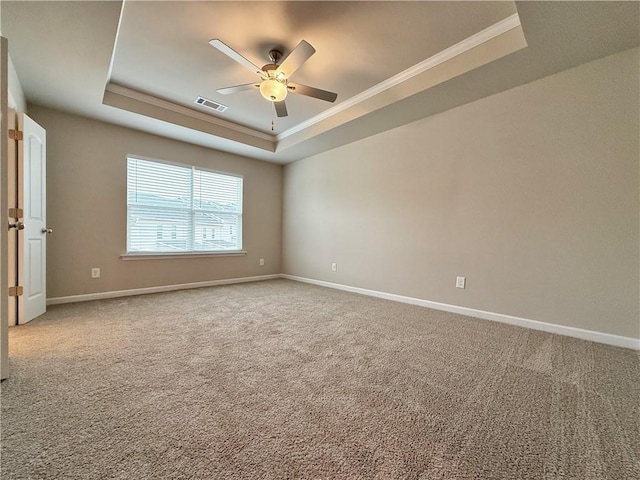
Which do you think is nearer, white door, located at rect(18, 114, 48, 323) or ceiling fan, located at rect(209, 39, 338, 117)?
ceiling fan, located at rect(209, 39, 338, 117)

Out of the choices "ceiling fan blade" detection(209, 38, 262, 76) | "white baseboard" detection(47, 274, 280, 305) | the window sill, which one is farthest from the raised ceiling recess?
"white baseboard" detection(47, 274, 280, 305)

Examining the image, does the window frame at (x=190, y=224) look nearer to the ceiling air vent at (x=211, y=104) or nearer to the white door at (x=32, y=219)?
the white door at (x=32, y=219)

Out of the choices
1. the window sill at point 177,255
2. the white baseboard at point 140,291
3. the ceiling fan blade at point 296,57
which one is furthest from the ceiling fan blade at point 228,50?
the white baseboard at point 140,291

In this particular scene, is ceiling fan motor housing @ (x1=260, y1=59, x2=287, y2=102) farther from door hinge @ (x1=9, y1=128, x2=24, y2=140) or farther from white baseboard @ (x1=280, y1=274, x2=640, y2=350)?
white baseboard @ (x1=280, y1=274, x2=640, y2=350)

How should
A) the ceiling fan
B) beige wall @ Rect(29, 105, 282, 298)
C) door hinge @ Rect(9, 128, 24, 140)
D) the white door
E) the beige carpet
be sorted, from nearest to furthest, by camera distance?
the beige carpet → the ceiling fan → door hinge @ Rect(9, 128, 24, 140) → the white door → beige wall @ Rect(29, 105, 282, 298)

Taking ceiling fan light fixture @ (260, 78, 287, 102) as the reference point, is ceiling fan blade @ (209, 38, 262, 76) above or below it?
above

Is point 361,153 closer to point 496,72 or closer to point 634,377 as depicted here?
point 496,72

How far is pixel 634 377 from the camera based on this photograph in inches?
68.6

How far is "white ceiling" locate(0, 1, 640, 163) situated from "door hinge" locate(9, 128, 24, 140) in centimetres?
56

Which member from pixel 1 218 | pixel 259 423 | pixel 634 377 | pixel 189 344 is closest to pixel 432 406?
pixel 259 423

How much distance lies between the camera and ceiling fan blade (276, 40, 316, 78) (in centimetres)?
202

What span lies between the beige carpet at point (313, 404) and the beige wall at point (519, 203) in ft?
1.64

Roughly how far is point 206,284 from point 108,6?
3673 millimetres

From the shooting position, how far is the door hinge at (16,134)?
249 centimetres
